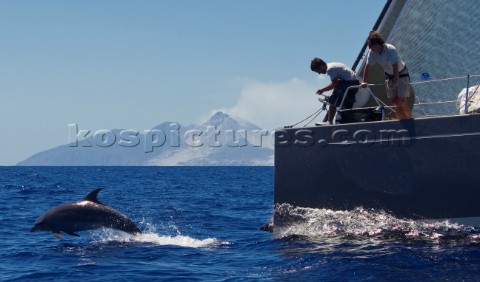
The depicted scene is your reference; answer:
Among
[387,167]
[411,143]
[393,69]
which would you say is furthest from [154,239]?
[393,69]

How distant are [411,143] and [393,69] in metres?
1.14

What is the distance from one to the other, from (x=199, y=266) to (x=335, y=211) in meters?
2.57

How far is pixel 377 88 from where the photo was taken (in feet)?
44.6

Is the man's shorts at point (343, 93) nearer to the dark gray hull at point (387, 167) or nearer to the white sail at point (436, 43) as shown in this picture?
the dark gray hull at point (387, 167)

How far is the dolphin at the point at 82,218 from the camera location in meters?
11.6

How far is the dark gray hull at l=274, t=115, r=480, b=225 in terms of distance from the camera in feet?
31.8

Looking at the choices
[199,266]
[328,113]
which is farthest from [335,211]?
[199,266]

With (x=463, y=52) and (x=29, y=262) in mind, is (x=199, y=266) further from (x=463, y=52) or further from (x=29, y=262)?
(x=463, y=52)

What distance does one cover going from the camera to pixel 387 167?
34.2 ft

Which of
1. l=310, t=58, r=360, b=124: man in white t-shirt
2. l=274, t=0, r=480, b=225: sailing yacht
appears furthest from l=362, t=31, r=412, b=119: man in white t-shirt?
l=310, t=58, r=360, b=124: man in white t-shirt

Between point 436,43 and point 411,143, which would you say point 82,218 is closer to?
point 411,143

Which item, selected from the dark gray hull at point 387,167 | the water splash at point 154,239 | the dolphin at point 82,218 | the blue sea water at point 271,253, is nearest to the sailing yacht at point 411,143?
the dark gray hull at point 387,167

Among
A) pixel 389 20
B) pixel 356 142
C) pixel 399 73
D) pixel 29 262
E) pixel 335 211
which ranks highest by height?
pixel 389 20

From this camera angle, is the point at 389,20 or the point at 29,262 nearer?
the point at 29,262
